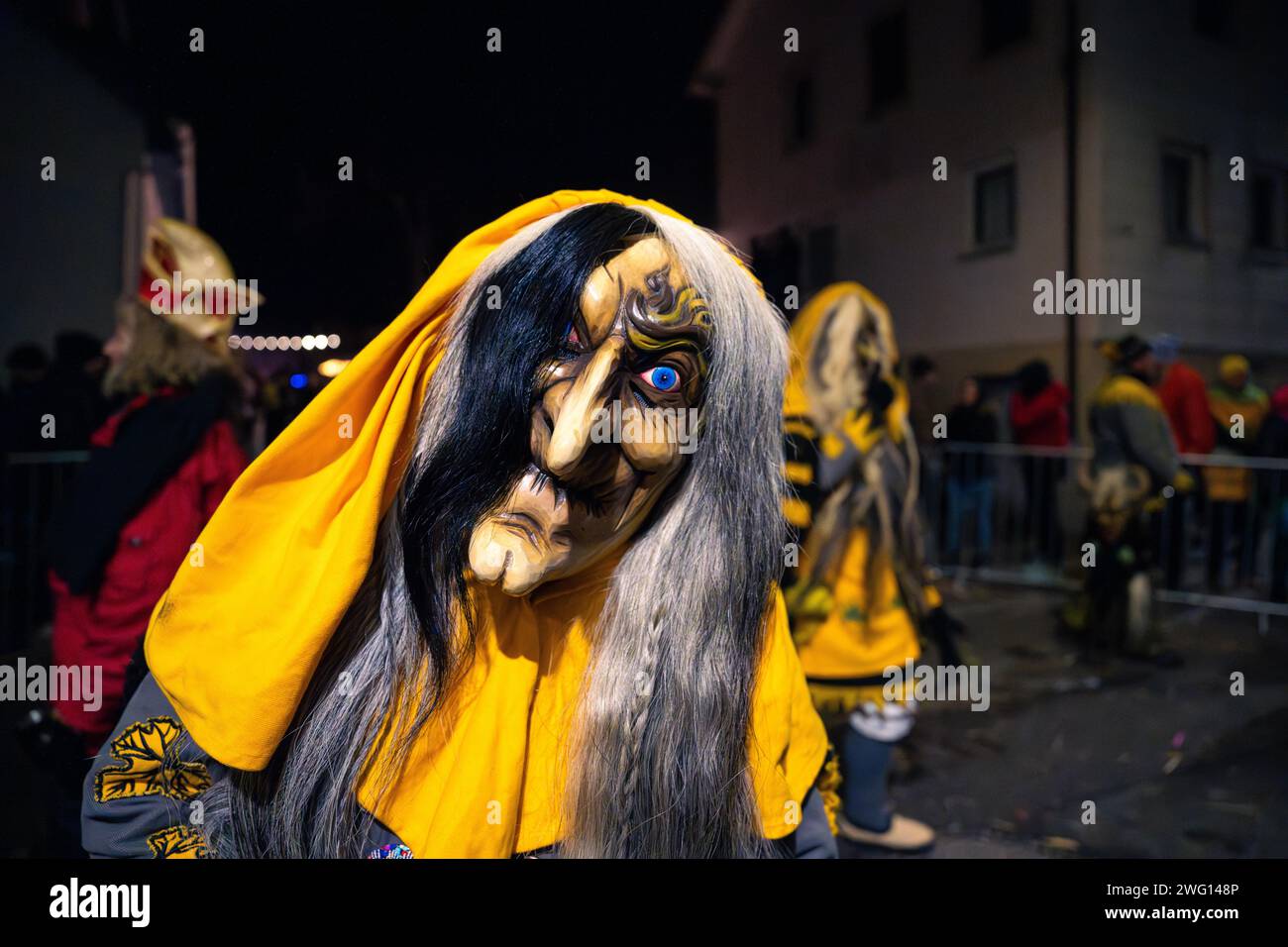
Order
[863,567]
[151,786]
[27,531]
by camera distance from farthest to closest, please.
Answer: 1. [863,567]
2. [27,531]
3. [151,786]

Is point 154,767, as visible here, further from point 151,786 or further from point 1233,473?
point 1233,473

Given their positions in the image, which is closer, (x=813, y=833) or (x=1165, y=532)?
(x=813, y=833)

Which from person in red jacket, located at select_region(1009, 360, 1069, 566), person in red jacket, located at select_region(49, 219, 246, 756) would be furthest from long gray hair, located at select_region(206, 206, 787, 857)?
person in red jacket, located at select_region(1009, 360, 1069, 566)

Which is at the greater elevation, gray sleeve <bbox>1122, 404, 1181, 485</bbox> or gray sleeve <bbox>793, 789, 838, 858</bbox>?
gray sleeve <bbox>1122, 404, 1181, 485</bbox>

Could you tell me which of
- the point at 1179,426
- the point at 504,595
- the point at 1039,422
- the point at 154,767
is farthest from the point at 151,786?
the point at 1179,426

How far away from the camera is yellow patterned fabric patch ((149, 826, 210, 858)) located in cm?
82

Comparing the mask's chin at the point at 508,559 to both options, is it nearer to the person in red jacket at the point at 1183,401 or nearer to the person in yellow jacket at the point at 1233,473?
the person in red jacket at the point at 1183,401

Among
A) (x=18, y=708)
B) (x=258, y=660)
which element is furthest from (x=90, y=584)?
(x=258, y=660)

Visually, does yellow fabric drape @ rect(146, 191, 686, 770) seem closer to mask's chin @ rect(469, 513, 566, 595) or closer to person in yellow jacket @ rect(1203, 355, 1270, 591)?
mask's chin @ rect(469, 513, 566, 595)

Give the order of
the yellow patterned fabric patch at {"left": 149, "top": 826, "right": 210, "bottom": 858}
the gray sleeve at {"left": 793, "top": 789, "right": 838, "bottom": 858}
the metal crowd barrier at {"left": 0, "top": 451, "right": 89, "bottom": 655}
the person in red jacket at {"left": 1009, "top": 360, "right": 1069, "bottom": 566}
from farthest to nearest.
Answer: the person in red jacket at {"left": 1009, "top": 360, "right": 1069, "bottom": 566}
the metal crowd barrier at {"left": 0, "top": 451, "right": 89, "bottom": 655}
the gray sleeve at {"left": 793, "top": 789, "right": 838, "bottom": 858}
the yellow patterned fabric patch at {"left": 149, "top": 826, "right": 210, "bottom": 858}

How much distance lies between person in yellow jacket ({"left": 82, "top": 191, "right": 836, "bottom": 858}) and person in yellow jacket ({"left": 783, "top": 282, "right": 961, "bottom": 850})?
3.37ft

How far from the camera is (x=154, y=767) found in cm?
82

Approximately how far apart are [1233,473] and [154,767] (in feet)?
14.0
